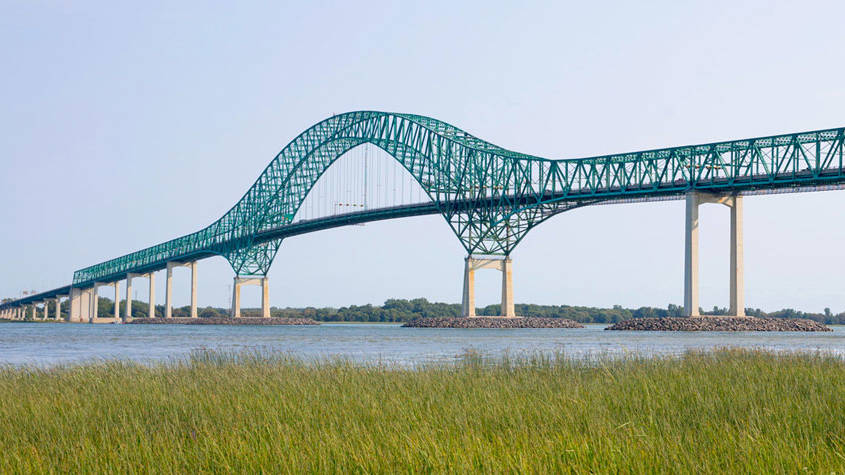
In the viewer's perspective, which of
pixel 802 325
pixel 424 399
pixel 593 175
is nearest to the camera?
pixel 424 399

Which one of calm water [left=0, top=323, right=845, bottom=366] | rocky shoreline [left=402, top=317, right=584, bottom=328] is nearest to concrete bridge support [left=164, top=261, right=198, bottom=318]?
rocky shoreline [left=402, top=317, right=584, bottom=328]

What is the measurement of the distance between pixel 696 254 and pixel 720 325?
4558 mm

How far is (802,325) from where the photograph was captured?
60.0 metres

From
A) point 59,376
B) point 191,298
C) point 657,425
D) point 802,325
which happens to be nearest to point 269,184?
point 191,298

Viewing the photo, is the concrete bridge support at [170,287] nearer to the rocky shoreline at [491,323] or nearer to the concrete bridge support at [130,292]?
the concrete bridge support at [130,292]

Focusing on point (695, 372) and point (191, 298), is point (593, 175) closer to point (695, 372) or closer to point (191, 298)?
point (695, 372)

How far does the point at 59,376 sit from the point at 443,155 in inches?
2823

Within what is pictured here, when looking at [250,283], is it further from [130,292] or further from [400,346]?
[400,346]

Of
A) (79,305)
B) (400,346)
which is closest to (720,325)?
(400,346)

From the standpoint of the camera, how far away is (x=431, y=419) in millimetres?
10773

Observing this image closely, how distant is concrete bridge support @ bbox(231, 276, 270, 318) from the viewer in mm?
112738

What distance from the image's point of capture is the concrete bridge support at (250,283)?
113 meters

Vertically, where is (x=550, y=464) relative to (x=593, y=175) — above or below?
below

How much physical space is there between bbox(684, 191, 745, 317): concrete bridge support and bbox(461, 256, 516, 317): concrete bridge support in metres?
22.7
